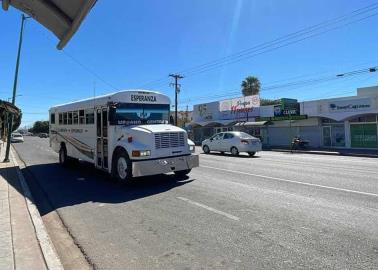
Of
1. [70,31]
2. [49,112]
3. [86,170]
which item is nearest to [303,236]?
[70,31]

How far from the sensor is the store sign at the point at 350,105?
3033cm

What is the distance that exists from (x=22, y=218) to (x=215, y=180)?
6.22 m

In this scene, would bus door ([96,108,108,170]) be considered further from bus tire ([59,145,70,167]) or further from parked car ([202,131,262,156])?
parked car ([202,131,262,156])

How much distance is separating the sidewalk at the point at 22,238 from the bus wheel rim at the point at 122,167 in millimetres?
2677

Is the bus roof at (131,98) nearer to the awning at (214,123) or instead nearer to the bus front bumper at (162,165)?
the bus front bumper at (162,165)

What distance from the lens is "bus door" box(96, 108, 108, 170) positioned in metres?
12.5

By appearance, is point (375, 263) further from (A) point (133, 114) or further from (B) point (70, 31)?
(A) point (133, 114)

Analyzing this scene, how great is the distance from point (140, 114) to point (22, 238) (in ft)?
22.2

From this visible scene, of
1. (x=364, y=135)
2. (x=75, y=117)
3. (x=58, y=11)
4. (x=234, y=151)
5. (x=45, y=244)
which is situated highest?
(x=58, y=11)

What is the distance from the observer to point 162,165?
36.6 ft

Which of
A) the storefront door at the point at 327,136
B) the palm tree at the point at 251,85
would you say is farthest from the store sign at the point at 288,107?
the palm tree at the point at 251,85

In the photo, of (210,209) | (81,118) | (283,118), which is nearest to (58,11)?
(210,209)

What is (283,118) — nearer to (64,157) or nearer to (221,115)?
(221,115)

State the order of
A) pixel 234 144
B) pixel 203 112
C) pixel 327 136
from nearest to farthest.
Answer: pixel 234 144, pixel 327 136, pixel 203 112
